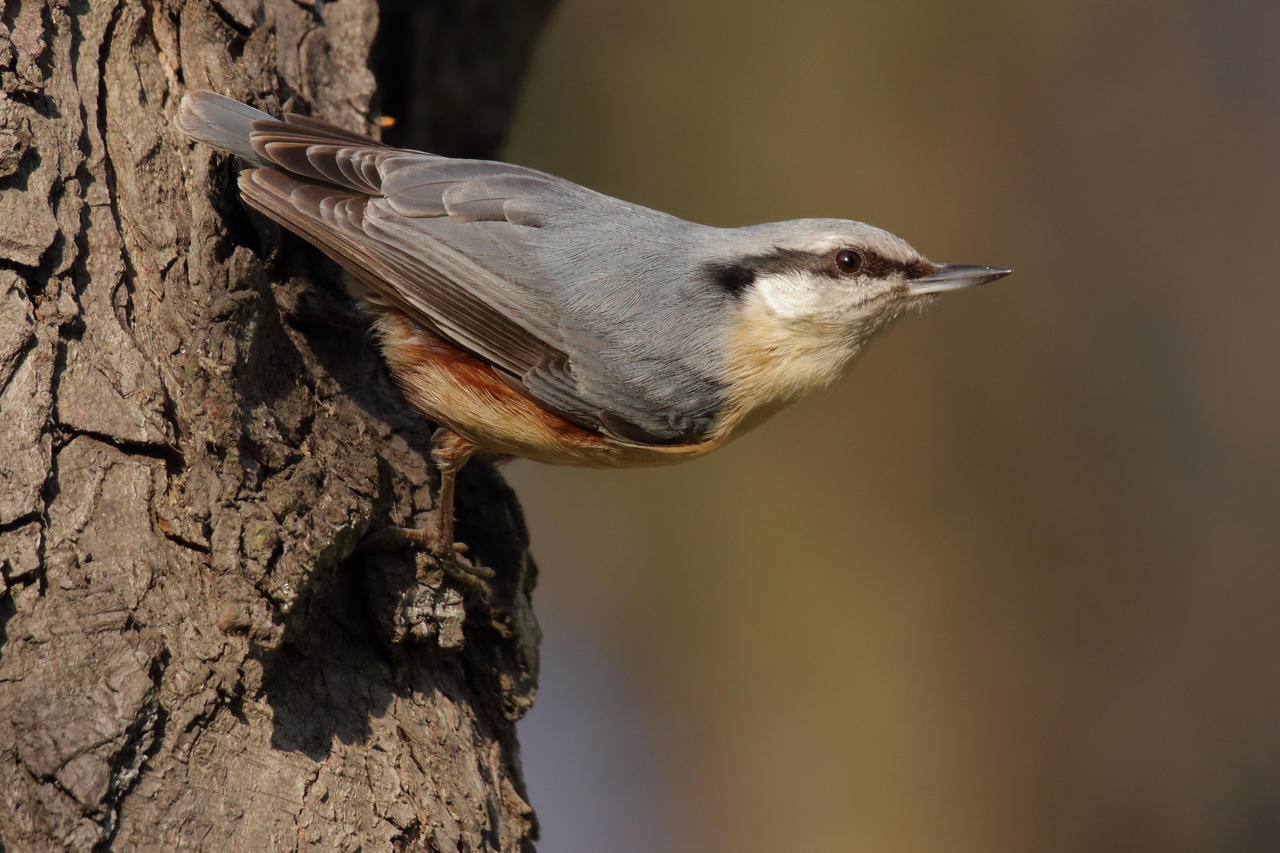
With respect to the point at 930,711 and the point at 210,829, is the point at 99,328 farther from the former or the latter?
the point at 930,711

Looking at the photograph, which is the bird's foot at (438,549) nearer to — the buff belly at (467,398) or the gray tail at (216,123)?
the buff belly at (467,398)

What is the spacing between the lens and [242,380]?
2.38m

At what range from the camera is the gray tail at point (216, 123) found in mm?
2559

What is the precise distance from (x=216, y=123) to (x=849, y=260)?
5.60ft

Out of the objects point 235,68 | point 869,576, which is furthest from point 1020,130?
point 235,68

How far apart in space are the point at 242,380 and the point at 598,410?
96 cm

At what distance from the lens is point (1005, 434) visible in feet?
17.6

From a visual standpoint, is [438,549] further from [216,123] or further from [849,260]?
[849,260]

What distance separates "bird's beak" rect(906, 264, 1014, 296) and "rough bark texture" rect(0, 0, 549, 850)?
1.51m

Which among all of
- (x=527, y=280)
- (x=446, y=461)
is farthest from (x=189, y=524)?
(x=527, y=280)

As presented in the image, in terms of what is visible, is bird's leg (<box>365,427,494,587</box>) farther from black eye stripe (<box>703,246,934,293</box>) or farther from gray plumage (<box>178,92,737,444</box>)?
black eye stripe (<box>703,246,934,293</box>)

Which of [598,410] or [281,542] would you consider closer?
[281,542]

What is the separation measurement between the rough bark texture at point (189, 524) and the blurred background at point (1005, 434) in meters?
3.21

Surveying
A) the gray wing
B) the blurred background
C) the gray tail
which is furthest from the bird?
the blurred background
